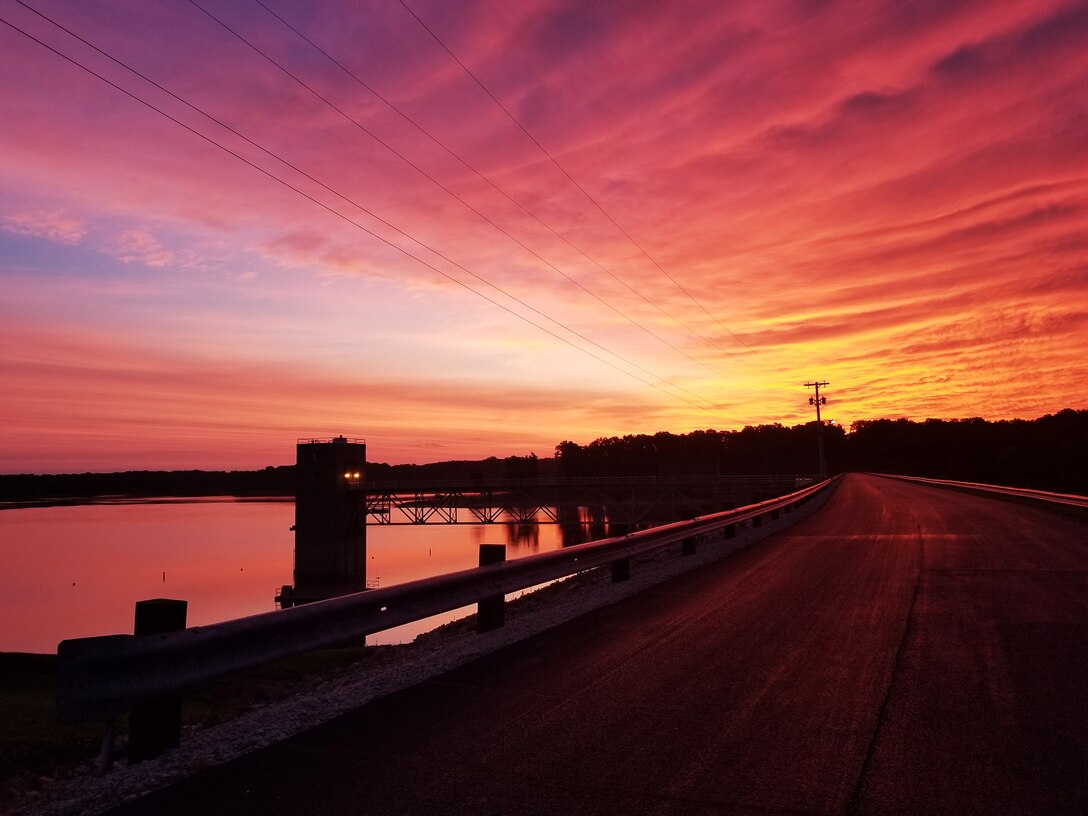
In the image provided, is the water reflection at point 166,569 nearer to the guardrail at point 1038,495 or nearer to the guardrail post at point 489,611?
the guardrail post at point 489,611

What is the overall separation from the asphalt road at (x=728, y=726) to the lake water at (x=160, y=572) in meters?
25.9

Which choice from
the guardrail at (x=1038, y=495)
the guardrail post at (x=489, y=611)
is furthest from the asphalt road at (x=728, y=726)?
the guardrail at (x=1038, y=495)

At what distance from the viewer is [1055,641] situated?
265 inches

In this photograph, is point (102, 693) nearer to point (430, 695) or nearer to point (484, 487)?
point (430, 695)

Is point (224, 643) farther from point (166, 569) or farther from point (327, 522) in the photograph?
point (166, 569)

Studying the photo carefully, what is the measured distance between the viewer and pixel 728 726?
14.8 feet

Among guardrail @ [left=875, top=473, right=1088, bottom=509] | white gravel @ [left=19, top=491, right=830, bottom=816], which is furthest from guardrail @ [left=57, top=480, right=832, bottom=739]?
guardrail @ [left=875, top=473, right=1088, bottom=509]

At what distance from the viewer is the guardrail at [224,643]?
3773 millimetres

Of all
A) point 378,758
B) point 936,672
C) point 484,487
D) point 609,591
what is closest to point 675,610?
point 609,591

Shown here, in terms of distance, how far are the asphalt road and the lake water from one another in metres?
25.9

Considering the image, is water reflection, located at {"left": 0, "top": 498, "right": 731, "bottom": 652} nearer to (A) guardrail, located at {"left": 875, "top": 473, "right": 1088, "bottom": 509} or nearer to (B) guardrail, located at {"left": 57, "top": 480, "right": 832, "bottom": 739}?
(B) guardrail, located at {"left": 57, "top": 480, "right": 832, "bottom": 739}

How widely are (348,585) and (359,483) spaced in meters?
9.28

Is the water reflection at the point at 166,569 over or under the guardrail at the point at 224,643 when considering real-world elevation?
under

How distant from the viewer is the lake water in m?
54.6
